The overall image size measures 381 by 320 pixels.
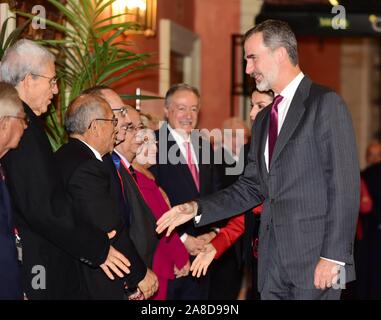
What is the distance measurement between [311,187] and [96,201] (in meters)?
0.89

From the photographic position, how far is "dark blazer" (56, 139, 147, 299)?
138 inches

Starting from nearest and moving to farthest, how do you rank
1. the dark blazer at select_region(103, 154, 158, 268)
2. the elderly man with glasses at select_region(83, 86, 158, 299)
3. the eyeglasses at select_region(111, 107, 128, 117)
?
the elderly man with glasses at select_region(83, 86, 158, 299)
the dark blazer at select_region(103, 154, 158, 268)
the eyeglasses at select_region(111, 107, 128, 117)

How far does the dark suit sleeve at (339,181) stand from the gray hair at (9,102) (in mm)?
1177

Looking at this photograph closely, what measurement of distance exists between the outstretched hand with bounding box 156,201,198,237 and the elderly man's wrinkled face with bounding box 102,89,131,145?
2.45ft

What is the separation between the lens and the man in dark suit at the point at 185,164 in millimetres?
4945

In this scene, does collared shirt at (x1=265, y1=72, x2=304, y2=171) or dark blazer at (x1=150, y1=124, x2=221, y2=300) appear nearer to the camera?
collared shirt at (x1=265, y1=72, x2=304, y2=171)

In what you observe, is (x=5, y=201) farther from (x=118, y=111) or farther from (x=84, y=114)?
(x=118, y=111)

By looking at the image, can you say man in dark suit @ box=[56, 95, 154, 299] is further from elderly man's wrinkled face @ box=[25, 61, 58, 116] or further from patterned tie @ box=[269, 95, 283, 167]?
patterned tie @ box=[269, 95, 283, 167]

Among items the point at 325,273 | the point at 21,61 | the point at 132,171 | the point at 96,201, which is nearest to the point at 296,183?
the point at 325,273

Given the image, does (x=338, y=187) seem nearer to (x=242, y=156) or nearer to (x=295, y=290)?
(x=295, y=290)

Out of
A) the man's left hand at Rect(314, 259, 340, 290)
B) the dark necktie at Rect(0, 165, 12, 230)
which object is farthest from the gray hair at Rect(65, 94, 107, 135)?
the man's left hand at Rect(314, 259, 340, 290)

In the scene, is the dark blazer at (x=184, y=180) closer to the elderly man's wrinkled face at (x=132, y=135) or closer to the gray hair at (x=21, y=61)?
the elderly man's wrinkled face at (x=132, y=135)

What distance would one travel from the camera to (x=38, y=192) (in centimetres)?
323
